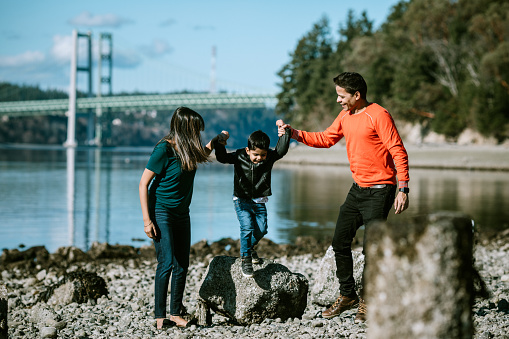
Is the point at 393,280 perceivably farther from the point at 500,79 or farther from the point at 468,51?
the point at 468,51

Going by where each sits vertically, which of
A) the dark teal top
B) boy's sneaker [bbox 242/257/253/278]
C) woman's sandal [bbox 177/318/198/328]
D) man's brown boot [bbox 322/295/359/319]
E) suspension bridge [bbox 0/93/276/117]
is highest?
suspension bridge [bbox 0/93/276/117]

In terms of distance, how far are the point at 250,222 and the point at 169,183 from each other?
612mm

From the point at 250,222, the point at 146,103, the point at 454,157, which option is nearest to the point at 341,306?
the point at 250,222

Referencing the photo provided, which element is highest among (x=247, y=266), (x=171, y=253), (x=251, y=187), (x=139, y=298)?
(x=251, y=187)

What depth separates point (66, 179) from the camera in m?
28.2

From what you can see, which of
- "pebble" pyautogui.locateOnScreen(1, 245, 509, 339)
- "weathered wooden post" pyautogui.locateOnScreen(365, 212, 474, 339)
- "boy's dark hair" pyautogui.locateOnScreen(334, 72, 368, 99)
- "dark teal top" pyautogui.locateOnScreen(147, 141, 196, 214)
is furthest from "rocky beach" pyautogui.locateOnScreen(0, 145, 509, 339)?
"weathered wooden post" pyautogui.locateOnScreen(365, 212, 474, 339)

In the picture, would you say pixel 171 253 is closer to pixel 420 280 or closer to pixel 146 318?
pixel 146 318

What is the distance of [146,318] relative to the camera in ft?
16.3

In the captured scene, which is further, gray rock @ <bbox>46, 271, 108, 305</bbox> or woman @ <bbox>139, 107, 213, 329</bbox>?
gray rock @ <bbox>46, 271, 108, 305</bbox>

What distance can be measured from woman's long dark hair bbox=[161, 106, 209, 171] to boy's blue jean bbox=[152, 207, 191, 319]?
1.17 ft

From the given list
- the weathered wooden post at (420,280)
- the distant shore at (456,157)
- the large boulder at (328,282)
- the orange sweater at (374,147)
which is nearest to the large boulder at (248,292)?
the large boulder at (328,282)

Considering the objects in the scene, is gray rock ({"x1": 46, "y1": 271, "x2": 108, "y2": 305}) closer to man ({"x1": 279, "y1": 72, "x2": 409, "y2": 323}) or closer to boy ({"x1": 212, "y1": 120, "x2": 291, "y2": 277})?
boy ({"x1": 212, "y1": 120, "x2": 291, "y2": 277})

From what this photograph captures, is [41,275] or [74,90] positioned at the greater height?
[74,90]

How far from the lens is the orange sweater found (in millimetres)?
4031
